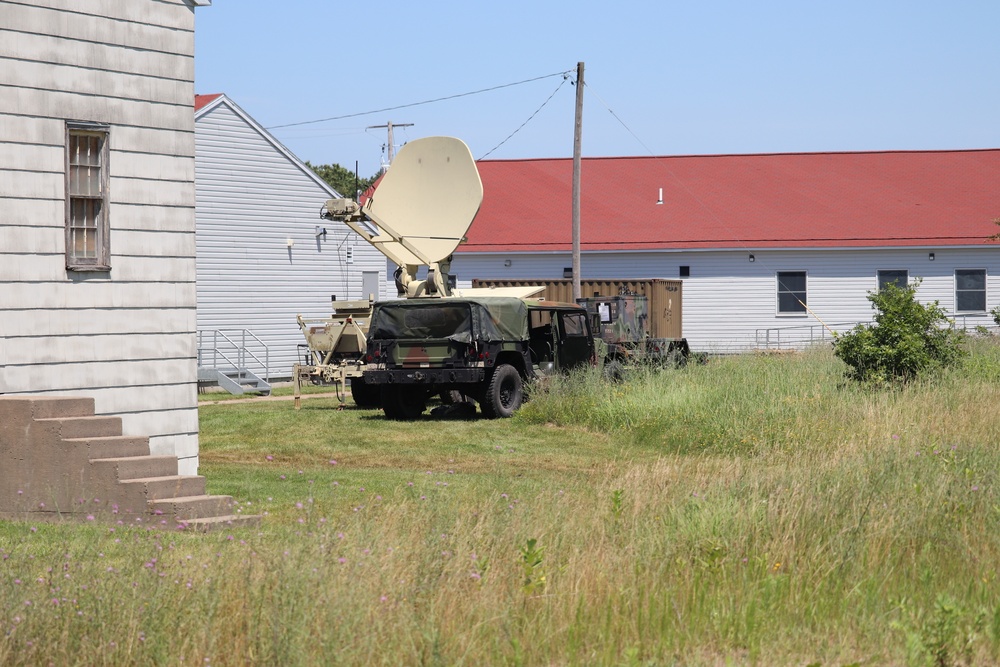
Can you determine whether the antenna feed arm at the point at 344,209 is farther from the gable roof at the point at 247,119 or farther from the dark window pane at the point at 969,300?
the dark window pane at the point at 969,300

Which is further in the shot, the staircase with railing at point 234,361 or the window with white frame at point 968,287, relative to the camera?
the window with white frame at point 968,287

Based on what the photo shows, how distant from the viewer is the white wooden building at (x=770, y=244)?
38719mm

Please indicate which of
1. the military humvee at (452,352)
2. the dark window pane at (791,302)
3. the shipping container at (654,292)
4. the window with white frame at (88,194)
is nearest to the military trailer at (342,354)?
the military humvee at (452,352)

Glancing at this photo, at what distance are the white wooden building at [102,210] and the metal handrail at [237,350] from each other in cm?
1724

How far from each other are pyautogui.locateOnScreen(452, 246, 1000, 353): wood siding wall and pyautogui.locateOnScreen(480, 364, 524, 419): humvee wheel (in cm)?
1875

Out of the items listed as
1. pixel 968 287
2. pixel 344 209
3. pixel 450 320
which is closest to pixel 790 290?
pixel 968 287

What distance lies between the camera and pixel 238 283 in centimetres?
3234

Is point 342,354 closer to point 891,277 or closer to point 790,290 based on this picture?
point 790,290

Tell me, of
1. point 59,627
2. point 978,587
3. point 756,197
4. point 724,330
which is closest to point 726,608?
point 978,587

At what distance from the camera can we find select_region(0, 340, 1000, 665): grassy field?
21.1ft

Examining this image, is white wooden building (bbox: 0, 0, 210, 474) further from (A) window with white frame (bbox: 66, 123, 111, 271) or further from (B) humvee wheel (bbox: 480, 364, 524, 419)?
(B) humvee wheel (bbox: 480, 364, 524, 419)

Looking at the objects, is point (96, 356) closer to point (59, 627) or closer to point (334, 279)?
point (59, 627)

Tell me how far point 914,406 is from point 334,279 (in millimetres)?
21336

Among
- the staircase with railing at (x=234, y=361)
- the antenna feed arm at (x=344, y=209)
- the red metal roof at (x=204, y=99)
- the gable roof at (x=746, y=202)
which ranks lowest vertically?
the staircase with railing at (x=234, y=361)
